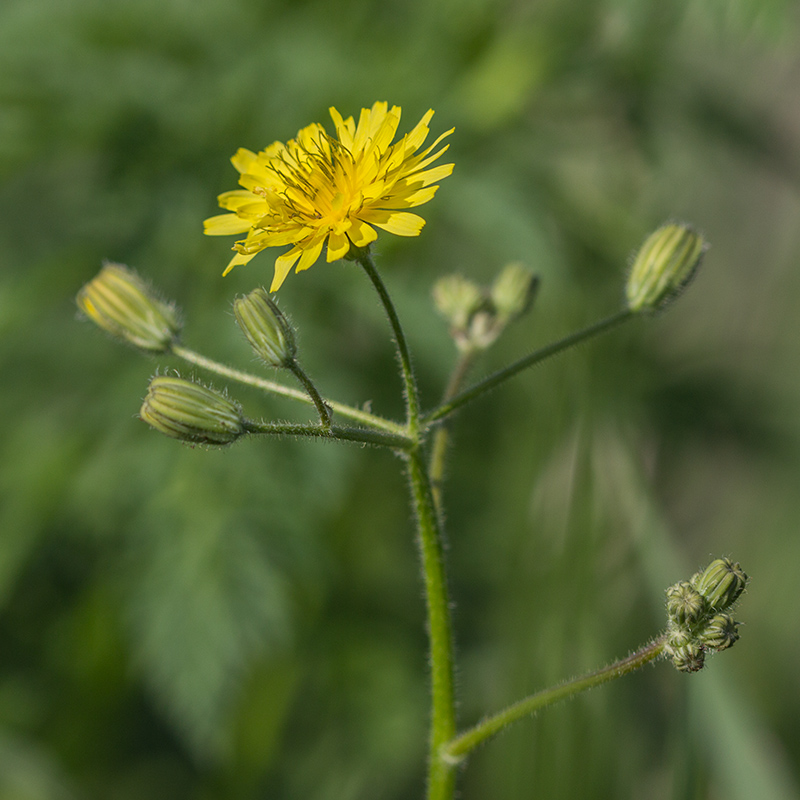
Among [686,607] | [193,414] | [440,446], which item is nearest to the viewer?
[686,607]

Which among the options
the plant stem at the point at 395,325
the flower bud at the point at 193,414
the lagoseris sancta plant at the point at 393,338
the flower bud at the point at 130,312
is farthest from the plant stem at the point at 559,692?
the flower bud at the point at 130,312

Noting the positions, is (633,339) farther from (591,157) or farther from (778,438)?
(778,438)

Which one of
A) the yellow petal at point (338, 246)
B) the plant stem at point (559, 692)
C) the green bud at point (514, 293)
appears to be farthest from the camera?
the green bud at point (514, 293)

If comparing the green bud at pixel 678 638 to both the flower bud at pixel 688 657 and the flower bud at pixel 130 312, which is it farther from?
the flower bud at pixel 130 312

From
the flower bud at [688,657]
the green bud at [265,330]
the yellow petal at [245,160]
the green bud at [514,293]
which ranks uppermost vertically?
the yellow petal at [245,160]

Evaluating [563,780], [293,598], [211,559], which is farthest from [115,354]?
[563,780]

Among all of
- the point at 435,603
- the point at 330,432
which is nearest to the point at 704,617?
the point at 435,603

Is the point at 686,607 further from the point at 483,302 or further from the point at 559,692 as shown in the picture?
the point at 483,302
